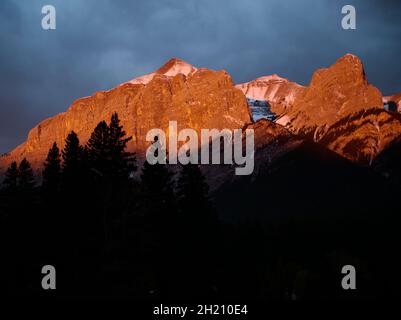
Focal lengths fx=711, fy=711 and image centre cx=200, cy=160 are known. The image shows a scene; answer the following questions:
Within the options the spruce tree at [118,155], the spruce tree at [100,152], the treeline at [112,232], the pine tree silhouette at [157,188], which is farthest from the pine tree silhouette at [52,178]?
the pine tree silhouette at [157,188]

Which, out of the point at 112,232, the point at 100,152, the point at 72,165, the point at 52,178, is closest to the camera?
the point at 112,232

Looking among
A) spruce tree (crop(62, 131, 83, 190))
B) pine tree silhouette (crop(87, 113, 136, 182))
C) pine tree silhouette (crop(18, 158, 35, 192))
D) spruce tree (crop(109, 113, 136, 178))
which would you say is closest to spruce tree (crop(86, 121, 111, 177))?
pine tree silhouette (crop(87, 113, 136, 182))

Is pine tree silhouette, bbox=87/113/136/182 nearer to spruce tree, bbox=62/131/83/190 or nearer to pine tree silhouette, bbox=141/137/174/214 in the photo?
spruce tree, bbox=62/131/83/190

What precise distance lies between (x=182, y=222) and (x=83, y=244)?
9.02m

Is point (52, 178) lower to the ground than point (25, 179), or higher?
lower

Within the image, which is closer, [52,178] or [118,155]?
[118,155]

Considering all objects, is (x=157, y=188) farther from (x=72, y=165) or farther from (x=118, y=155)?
(x=72, y=165)

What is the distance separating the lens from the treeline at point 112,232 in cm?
5391

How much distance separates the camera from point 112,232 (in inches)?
2168

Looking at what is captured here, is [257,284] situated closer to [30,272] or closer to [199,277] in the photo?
[199,277]

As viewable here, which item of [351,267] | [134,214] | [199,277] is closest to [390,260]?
[351,267]

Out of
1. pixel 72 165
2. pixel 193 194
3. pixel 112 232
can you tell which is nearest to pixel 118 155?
pixel 72 165

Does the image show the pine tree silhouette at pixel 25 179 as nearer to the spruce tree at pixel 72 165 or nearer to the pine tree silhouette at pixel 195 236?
the spruce tree at pixel 72 165

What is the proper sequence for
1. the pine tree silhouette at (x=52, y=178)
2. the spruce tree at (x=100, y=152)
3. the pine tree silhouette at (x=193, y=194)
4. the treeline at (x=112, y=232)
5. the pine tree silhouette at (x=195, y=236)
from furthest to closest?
1. the pine tree silhouette at (x=52, y=178)
2. the pine tree silhouette at (x=193, y=194)
3. the spruce tree at (x=100, y=152)
4. the pine tree silhouette at (x=195, y=236)
5. the treeline at (x=112, y=232)
